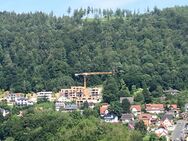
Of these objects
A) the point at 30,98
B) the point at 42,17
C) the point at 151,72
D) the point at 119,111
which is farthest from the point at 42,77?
the point at 42,17

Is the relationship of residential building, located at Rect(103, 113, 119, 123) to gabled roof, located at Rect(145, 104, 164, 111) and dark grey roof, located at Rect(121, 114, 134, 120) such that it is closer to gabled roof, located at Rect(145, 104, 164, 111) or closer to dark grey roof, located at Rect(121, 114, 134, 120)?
dark grey roof, located at Rect(121, 114, 134, 120)

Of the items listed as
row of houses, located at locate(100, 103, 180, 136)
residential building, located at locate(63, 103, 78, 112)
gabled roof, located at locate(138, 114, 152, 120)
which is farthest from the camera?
residential building, located at locate(63, 103, 78, 112)

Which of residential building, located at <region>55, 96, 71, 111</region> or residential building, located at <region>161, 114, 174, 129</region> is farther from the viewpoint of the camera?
residential building, located at <region>55, 96, 71, 111</region>

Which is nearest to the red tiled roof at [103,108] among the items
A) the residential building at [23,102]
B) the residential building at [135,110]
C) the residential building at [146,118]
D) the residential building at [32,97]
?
the residential building at [135,110]

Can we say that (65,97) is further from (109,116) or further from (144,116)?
(144,116)

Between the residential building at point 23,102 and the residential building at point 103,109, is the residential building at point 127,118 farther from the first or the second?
the residential building at point 23,102

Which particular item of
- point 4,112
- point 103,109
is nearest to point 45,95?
point 4,112

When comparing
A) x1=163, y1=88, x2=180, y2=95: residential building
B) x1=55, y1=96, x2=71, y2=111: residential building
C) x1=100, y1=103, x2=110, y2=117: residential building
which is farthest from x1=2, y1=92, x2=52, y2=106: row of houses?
x1=163, y1=88, x2=180, y2=95: residential building

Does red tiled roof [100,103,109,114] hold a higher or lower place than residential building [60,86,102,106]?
lower
